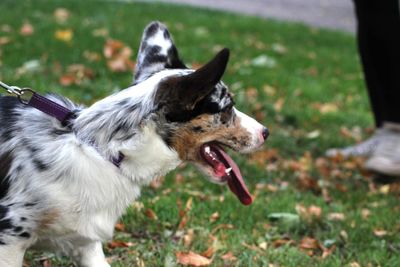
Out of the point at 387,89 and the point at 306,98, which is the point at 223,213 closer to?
the point at 387,89

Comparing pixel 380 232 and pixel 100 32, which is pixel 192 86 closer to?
pixel 380 232

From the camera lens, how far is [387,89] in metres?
5.25

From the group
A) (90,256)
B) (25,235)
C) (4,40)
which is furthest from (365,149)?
(4,40)

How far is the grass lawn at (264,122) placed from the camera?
3.57 m

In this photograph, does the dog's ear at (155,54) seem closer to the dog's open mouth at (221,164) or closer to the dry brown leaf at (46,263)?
the dog's open mouth at (221,164)

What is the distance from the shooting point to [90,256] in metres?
2.81

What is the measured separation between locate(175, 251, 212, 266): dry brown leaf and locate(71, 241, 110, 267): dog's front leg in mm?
489

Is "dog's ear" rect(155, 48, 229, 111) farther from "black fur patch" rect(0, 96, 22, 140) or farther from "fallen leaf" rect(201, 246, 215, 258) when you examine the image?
"fallen leaf" rect(201, 246, 215, 258)

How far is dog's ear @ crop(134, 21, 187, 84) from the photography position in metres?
2.82

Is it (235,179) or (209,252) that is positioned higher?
(235,179)

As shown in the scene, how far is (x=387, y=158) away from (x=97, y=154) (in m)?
3.17

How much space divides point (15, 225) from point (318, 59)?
690cm

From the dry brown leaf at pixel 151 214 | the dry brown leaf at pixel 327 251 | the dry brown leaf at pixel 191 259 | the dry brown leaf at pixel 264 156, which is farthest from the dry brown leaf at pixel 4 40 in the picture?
the dry brown leaf at pixel 327 251

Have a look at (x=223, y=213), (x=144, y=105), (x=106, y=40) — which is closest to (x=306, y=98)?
(x=106, y=40)
